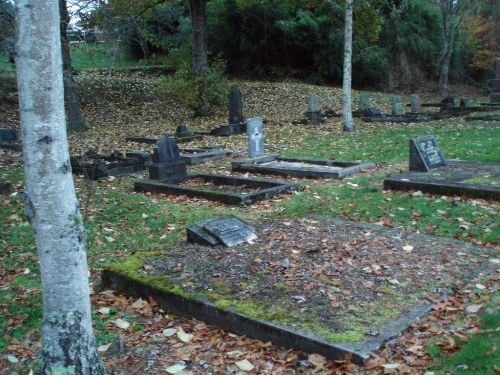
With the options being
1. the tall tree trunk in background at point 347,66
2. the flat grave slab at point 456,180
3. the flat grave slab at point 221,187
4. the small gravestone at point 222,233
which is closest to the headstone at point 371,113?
the tall tree trunk in background at point 347,66

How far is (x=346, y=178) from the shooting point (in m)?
10.7

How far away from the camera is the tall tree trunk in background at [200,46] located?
23.2 m

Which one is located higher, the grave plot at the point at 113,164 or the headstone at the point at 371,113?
the headstone at the point at 371,113

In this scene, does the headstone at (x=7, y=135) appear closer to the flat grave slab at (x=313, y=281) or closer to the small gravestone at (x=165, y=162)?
the small gravestone at (x=165, y=162)

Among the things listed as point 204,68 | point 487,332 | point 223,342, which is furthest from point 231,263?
point 204,68

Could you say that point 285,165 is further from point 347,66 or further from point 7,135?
point 7,135

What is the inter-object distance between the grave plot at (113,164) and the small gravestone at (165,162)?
1505 mm

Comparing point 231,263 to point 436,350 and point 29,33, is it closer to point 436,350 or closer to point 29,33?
point 436,350

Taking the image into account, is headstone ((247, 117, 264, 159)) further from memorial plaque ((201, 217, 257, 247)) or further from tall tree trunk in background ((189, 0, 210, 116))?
tall tree trunk in background ((189, 0, 210, 116))

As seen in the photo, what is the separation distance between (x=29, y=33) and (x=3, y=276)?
3.90 meters

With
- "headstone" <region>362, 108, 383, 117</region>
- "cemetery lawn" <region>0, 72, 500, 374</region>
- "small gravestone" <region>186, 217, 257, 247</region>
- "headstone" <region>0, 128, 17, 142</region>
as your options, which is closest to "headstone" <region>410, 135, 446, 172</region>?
"cemetery lawn" <region>0, 72, 500, 374</region>

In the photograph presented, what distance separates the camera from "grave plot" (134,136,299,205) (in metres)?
9.27

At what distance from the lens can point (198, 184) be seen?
1103 cm

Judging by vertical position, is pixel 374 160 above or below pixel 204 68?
below
